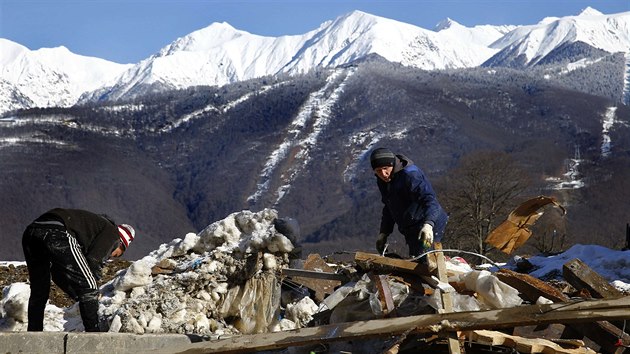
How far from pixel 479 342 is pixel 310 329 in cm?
94

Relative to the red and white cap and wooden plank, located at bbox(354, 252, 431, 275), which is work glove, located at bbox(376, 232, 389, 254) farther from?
the red and white cap

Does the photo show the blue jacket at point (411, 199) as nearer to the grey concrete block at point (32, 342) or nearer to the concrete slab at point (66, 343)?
the concrete slab at point (66, 343)

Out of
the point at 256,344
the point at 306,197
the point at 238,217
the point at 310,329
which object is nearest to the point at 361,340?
the point at 310,329

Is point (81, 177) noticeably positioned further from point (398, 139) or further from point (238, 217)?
point (238, 217)

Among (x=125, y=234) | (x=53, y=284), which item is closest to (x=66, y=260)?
(x=125, y=234)

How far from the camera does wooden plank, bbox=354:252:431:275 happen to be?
5.21 metres

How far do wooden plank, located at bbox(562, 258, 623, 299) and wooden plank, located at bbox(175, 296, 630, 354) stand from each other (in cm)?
97

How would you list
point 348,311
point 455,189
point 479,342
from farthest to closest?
point 455,189
point 348,311
point 479,342

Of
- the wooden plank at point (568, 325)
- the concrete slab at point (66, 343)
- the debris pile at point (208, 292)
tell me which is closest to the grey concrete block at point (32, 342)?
the concrete slab at point (66, 343)

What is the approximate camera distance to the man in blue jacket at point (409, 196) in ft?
20.6

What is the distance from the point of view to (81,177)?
94.8 meters

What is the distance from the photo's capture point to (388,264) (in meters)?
5.23

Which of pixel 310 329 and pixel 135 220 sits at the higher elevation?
pixel 310 329

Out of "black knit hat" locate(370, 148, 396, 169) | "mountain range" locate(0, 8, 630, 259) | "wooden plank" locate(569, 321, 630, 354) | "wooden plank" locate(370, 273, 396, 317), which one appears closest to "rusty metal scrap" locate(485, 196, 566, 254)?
A: "black knit hat" locate(370, 148, 396, 169)
